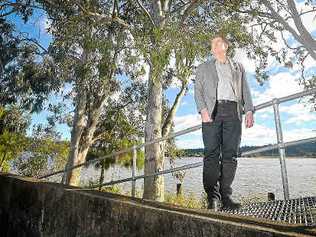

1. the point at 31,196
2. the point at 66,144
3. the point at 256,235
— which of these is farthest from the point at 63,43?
the point at 66,144

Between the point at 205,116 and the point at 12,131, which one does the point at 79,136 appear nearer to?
the point at 205,116

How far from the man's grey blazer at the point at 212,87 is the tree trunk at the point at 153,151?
22.5ft

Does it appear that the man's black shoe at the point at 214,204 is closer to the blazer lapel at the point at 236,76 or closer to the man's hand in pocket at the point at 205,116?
the man's hand in pocket at the point at 205,116

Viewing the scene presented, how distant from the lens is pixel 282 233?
2.31m

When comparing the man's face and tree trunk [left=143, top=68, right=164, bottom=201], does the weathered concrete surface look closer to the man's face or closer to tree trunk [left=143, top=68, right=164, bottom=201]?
the man's face

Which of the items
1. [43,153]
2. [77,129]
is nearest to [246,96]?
[77,129]

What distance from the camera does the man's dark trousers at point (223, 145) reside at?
4160mm

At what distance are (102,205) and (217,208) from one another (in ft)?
3.59

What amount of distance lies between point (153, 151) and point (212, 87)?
7858 millimetres

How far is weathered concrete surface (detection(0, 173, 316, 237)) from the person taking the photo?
261 cm

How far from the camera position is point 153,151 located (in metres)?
11.9

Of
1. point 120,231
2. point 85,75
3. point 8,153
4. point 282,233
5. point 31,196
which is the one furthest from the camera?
point 8,153

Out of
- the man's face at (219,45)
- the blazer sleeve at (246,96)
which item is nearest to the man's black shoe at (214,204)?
the blazer sleeve at (246,96)

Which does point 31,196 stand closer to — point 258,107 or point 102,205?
point 102,205
